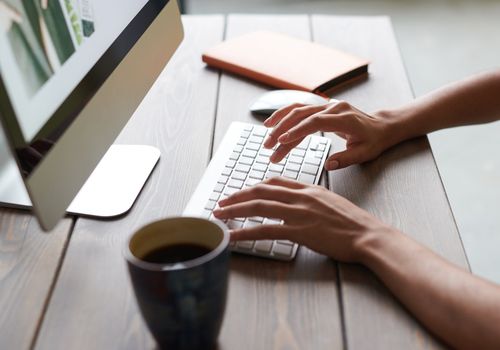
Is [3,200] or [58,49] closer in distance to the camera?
[58,49]

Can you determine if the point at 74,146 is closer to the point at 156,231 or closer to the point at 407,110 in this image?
the point at 156,231

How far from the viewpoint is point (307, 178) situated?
34.7 inches

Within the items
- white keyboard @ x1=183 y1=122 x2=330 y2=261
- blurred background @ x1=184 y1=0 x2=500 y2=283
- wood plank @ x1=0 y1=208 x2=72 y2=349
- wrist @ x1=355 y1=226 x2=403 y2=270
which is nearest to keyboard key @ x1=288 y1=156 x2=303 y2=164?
white keyboard @ x1=183 y1=122 x2=330 y2=261

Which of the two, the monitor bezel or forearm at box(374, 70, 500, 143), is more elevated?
the monitor bezel

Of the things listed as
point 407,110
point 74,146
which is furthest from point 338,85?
point 74,146

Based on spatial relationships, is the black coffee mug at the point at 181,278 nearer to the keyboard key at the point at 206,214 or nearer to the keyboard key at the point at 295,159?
the keyboard key at the point at 206,214

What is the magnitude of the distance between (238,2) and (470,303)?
2.81 meters

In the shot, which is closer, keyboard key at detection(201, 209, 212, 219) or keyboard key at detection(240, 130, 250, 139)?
keyboard key at detection(201, 209, 212, 219)

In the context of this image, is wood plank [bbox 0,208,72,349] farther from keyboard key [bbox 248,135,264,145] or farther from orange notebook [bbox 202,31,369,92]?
orange notebook [bbox 202,31,369,92]

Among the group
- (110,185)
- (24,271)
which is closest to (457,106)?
(110,185)

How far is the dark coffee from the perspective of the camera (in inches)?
23.9

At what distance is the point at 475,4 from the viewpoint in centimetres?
326

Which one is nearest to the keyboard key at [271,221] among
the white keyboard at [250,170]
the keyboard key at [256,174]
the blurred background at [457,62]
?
the white keyboard at [250,170]

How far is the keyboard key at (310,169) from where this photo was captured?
0.90 meters
